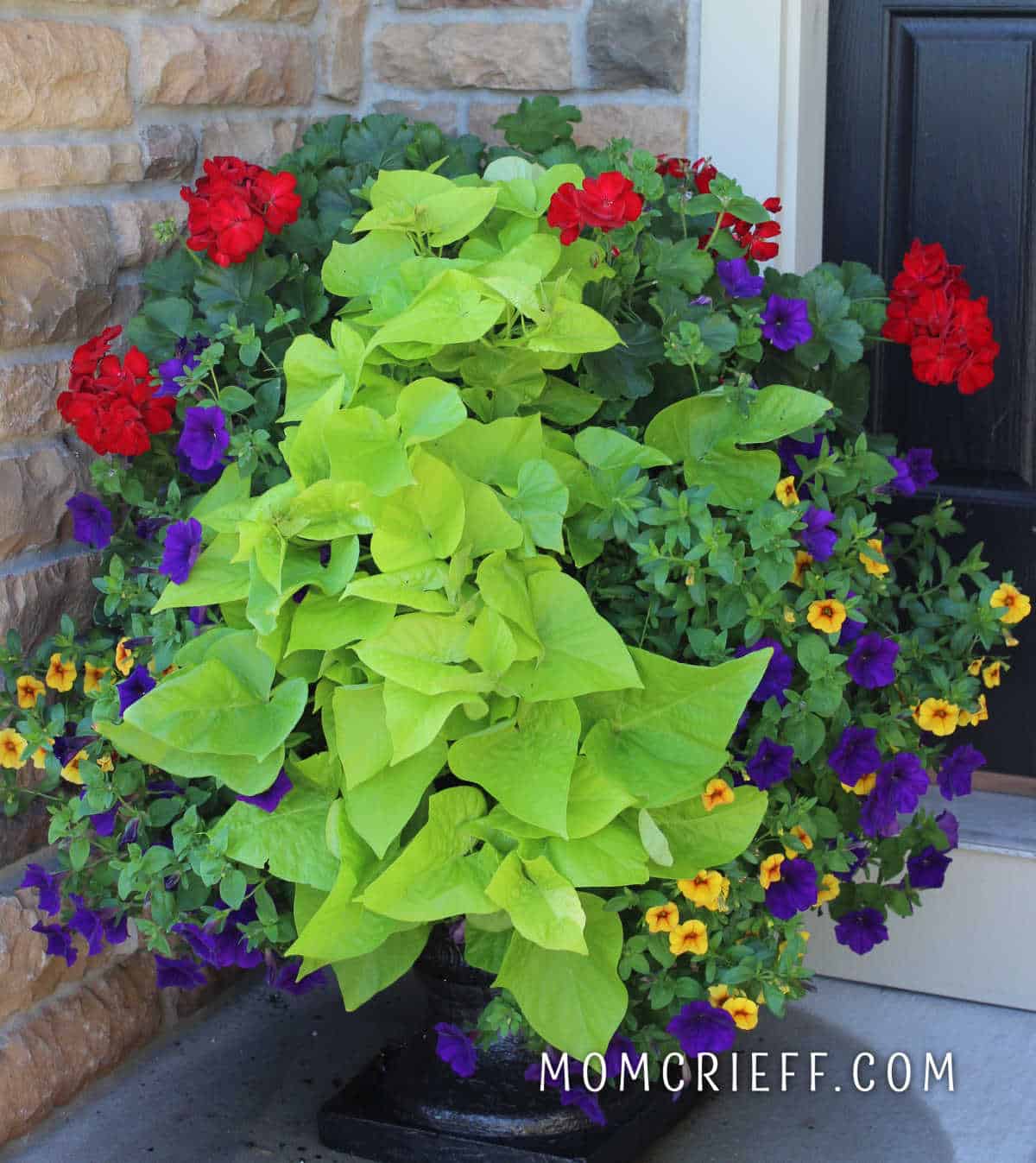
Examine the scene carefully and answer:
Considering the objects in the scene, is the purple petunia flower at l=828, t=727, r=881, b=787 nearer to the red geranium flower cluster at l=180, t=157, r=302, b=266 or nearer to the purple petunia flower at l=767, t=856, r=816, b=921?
the purple petunia flower at l=767, t=856, r=816, b=921

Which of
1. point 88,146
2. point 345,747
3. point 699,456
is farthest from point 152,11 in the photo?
point 345,747

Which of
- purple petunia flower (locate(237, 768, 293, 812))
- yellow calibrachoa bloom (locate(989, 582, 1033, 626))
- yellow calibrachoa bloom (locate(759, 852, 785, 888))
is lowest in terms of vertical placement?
yellow calibrachoa bloom (locate(759, 852, 785, 888))

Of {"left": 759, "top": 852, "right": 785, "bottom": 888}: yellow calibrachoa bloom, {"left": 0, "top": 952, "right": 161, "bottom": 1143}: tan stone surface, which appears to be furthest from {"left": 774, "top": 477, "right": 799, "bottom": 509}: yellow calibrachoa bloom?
{"left": 0, "top": 952, "right": 161, "bottom": 1143}: tan stone surface

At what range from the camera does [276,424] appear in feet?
5.59

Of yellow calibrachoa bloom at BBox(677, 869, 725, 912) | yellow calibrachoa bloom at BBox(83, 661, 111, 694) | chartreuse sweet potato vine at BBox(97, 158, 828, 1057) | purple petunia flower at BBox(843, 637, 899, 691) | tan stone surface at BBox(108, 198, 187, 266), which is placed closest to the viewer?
chartreuse sweet potato vine at BBox(97, 158, 828, 1057)

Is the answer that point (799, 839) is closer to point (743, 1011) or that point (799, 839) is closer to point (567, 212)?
point (743, 1011)

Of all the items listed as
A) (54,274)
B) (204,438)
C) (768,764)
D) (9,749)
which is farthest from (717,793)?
(54,274)

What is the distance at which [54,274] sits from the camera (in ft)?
5.84

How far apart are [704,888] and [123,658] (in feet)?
2.15

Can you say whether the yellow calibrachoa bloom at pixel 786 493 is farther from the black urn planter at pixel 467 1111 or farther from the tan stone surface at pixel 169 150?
the tan stone surface at pixel 169 150

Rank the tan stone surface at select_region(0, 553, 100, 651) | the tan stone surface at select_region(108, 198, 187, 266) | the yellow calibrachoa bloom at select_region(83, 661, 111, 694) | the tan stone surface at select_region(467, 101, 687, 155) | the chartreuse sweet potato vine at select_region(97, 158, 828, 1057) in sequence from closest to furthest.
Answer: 1. the chartreuse sweet potato vine at select_region(97, 158, 828, 1057)
2. the yellow calibrachoa bloom at select_region(83, 661, 111, 694)
3. the tan stone surface at select_region(0, 553, 100, 651)
4. the tan stone surface at select_region(108, 198, 187, 266)
5. the tan stone surface at select_region(467, 101, 687, 155)

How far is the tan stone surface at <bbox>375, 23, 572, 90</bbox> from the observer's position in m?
2.15

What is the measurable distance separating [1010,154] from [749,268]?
50 cm

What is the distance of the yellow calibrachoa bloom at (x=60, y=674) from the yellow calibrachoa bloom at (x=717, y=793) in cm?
72
